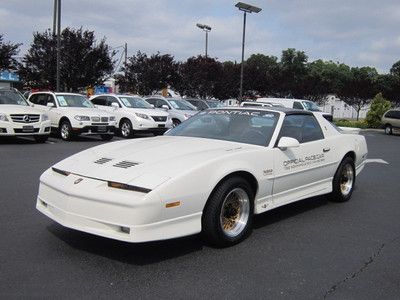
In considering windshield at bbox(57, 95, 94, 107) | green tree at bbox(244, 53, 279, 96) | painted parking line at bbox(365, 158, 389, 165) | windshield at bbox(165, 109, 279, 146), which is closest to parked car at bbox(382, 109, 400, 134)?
painted parking line at bbox(365, 158, 389, 165)

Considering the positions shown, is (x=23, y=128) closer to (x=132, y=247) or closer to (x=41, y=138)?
(x=41, y=138)

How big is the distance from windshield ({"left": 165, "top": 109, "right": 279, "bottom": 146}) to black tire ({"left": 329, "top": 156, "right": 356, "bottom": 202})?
1.57m

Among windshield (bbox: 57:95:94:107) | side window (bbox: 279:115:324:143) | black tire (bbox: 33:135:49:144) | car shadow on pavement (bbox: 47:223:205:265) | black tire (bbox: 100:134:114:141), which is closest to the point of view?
car shadow on pavement (bbox: 47:223:205:265)

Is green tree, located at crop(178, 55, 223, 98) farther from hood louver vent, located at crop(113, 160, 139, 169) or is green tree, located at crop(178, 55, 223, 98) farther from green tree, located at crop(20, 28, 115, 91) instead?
hood louver vent, located at crop(113, 160, 139, 169)

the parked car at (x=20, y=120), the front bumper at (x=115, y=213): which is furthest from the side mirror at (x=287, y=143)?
the parked car at (x=20, y=120)

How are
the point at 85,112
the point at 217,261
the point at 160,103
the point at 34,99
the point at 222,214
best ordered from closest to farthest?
the point at 217,261, the point at 222,214, the point at 85,112, the point at 34,99, the point at 160,103

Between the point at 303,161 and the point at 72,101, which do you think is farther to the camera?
the point at 72,101

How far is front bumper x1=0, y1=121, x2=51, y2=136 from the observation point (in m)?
13.6

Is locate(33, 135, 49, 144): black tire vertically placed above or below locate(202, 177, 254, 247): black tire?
below

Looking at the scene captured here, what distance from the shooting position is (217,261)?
14.4 ft

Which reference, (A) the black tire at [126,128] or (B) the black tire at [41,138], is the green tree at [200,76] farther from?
(B) the black tire at [41,138]

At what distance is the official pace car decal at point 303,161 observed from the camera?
563 centimetres

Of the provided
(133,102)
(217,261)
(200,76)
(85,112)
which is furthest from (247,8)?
(217,261)

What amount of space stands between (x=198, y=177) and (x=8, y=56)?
93.3 feet
